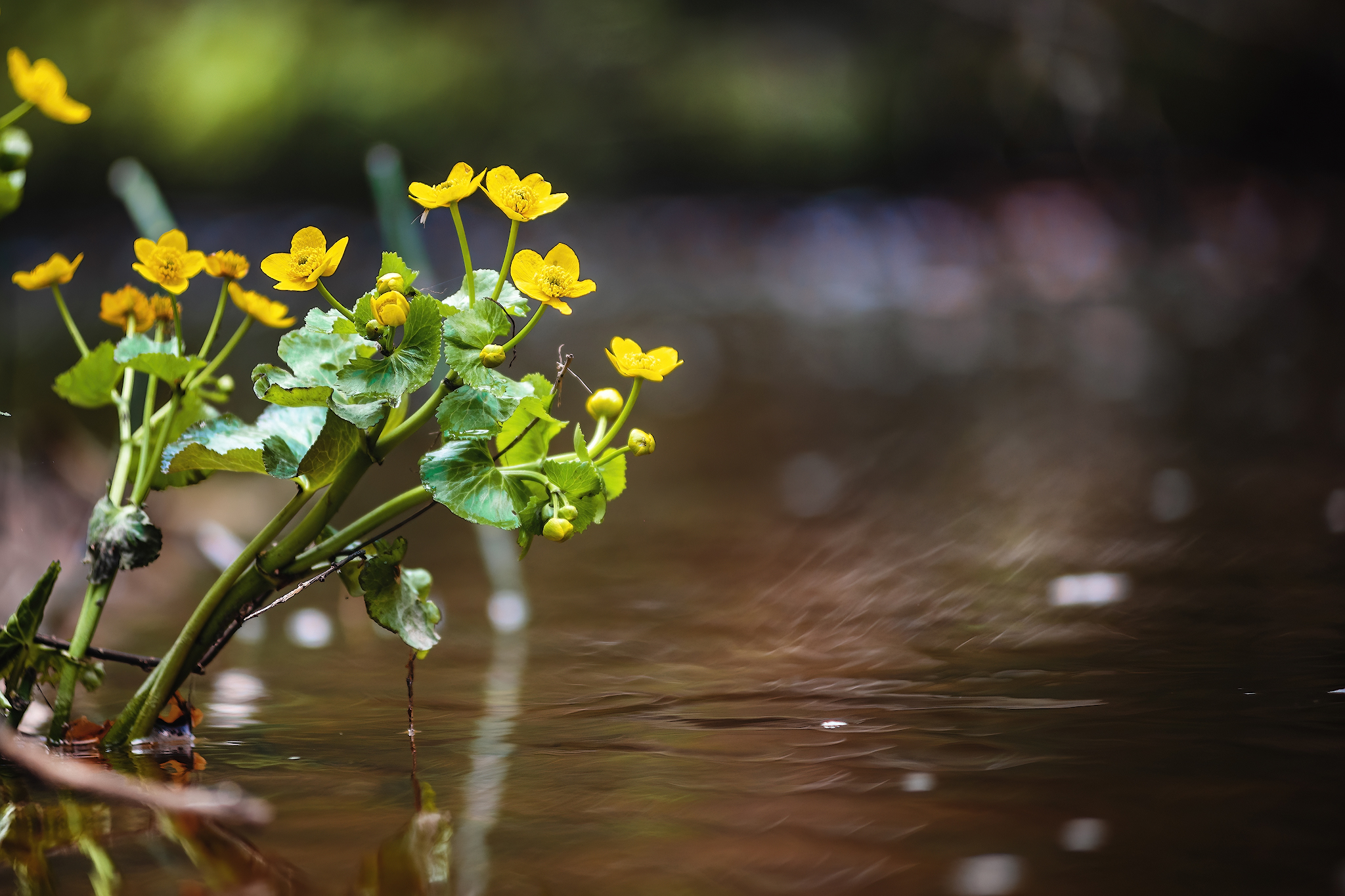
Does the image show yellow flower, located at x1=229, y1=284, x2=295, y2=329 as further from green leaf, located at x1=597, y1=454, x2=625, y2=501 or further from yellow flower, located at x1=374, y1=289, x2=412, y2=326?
green leaf, located at x1=597, y1=454, x2=625, y2=501

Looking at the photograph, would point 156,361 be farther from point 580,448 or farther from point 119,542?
point 580,448

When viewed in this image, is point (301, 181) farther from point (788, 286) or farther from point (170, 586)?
point (170, 586)

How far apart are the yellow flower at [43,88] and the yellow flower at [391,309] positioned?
0.14 m

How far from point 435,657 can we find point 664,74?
4.76 meters

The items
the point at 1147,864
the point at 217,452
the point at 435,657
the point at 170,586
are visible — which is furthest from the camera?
the point at 170,586

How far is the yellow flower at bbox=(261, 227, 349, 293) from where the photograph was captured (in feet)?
1.68

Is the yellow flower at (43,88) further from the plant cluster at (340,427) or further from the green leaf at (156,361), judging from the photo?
the green leaf at (156,361)

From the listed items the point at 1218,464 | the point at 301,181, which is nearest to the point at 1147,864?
the point at 1218,464

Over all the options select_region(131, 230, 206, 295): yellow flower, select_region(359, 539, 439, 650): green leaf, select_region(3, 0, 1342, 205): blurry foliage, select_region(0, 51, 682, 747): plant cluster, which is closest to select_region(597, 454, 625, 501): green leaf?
select_region(0, 51, 682, 747): plant cluster

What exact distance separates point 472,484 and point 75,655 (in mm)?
221

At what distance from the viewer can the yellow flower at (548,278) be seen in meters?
0.53

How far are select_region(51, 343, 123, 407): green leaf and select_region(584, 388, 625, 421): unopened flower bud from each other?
24 centimetres

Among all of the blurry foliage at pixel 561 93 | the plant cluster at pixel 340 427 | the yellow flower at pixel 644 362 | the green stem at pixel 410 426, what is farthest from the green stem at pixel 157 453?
the blurry foliage at pixel 561 93

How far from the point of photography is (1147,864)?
0.40 meters
